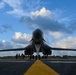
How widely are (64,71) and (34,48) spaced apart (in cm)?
4251

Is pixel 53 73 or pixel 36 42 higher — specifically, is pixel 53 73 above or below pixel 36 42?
below

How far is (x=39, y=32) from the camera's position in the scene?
5656cm

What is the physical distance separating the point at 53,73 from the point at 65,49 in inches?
2238

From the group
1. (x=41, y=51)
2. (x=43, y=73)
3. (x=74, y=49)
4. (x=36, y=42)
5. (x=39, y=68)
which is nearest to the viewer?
(x=43, y=73)

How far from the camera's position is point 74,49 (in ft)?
234

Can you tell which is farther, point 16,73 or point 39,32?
point 39,32

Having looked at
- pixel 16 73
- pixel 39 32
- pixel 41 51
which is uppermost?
pixel 39 32

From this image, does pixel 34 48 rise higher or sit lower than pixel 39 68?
higher

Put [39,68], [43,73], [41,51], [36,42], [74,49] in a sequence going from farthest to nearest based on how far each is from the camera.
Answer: [74,49]
[41,51]
[36,42]
[39,68]
[43,73]

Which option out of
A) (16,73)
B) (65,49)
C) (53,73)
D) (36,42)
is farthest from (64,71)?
(65,49)

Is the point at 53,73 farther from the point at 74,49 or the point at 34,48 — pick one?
the point at 74,49

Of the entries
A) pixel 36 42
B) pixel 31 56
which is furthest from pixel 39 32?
pixel 31 56

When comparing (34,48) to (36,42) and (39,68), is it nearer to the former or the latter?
(36,42)

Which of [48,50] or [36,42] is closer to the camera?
[36,42]
